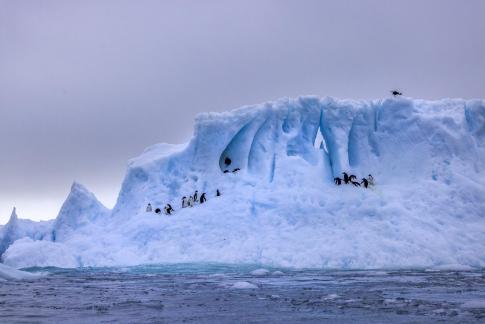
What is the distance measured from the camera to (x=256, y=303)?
734cm

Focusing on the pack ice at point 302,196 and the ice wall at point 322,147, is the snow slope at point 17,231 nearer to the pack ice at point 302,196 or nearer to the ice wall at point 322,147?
the pack ice at point 302,196

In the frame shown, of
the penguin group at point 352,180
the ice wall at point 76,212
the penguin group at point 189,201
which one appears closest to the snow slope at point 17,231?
the ice wall at point 76,212

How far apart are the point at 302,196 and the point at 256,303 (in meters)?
12.7

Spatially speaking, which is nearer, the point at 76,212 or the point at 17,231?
the point at 76,212

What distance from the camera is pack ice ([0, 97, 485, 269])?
17.6 metres

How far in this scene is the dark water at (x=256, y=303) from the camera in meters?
5.92

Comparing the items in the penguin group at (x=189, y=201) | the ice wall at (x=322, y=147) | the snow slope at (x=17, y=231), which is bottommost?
the snow slope at (x=17, y=231)

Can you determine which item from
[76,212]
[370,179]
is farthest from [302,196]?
[76,212]

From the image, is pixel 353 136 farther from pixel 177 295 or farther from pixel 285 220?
pixel 177 295

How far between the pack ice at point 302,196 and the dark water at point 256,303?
23.4ft

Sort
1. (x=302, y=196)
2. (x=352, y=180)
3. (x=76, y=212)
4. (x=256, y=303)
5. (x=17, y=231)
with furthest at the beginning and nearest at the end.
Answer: (x=17, y=231) → (x=76, y=212) → (x=352, y=180) → (x=302, y=196) → (x=256, y=303)

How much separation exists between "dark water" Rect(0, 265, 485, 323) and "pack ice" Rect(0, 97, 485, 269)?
714 centimetres

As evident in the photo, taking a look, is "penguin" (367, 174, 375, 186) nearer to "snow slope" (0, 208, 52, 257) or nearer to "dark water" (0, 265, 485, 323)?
"dark water" (0, 265, 485, 323)

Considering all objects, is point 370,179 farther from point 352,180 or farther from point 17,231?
point 17,231
